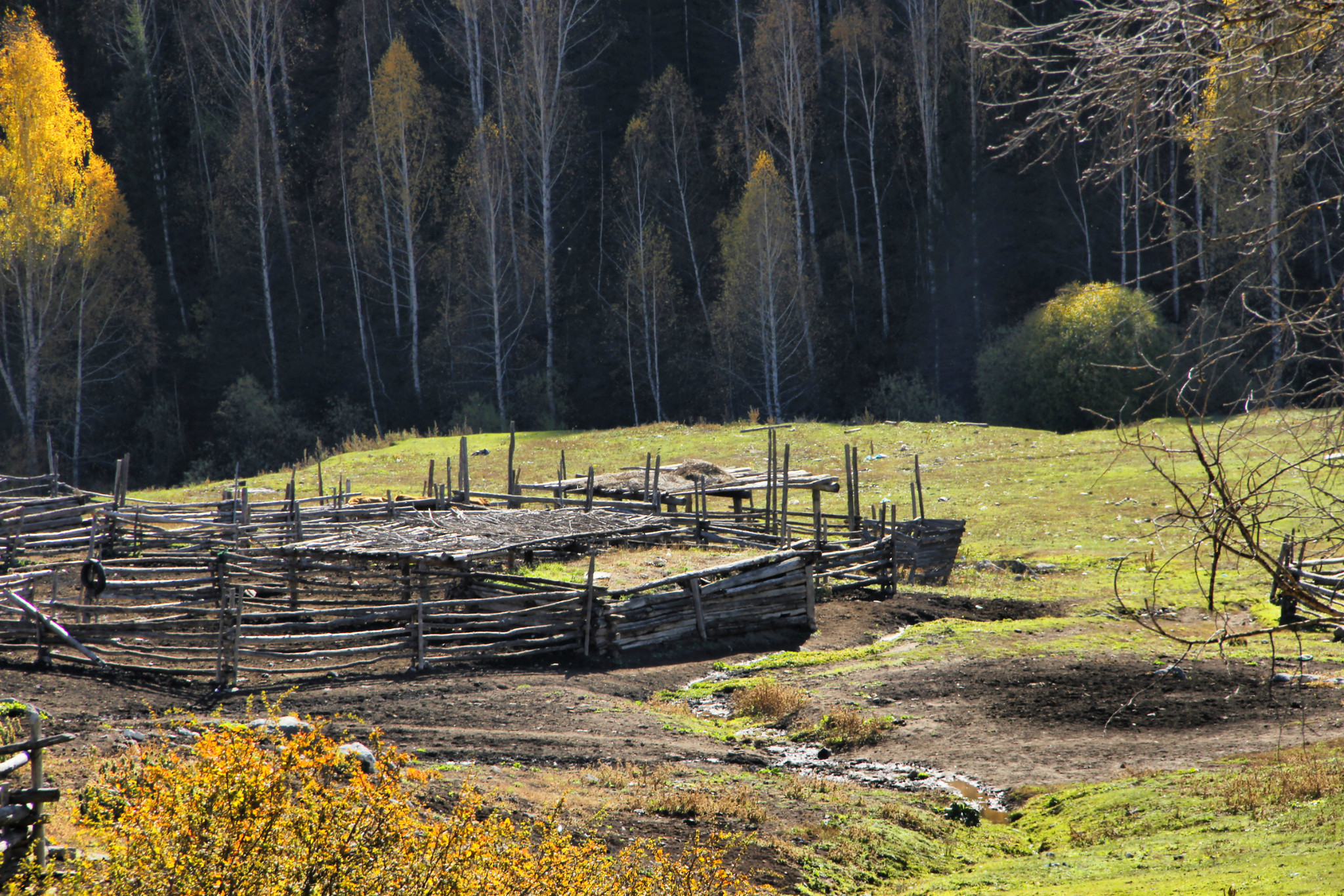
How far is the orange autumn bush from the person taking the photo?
4.29m

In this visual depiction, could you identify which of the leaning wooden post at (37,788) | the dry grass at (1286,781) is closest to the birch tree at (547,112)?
the dry grass at (1286,781)

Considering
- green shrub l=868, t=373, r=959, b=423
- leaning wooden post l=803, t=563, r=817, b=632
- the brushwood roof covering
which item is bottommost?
leaning wooden post l=803, t=563, r=817, b=632

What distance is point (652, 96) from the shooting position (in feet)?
148

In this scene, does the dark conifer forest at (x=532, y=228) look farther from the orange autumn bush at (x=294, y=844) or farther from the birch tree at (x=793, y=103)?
the orange autumn bush at (x=294, y=844)

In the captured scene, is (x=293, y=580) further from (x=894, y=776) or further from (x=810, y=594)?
(x=894, y=776)

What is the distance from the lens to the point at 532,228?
46875mm

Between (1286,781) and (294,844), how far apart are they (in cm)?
666

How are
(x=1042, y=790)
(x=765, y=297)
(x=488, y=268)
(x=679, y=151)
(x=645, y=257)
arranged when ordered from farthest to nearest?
(x=679, y=151) → (x=645, y=257) → (x=488, y=268) → (x=765, y=297) → (x=1042, y=790)

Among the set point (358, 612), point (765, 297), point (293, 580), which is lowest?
point (358, 612)

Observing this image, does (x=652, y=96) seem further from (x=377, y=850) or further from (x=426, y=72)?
(x=377, y=850)

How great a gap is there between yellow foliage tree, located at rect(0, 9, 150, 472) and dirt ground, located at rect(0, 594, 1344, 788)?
30.8m

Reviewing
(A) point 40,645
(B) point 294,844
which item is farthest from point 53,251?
(B) point 294,844

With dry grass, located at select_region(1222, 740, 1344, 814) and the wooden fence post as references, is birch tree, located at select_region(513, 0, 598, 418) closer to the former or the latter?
the wooden fence post

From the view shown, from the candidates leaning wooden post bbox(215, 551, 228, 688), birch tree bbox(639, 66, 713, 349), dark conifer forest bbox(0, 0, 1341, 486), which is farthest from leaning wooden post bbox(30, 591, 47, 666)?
birch tree bbox(639, 66, 713, 349)
